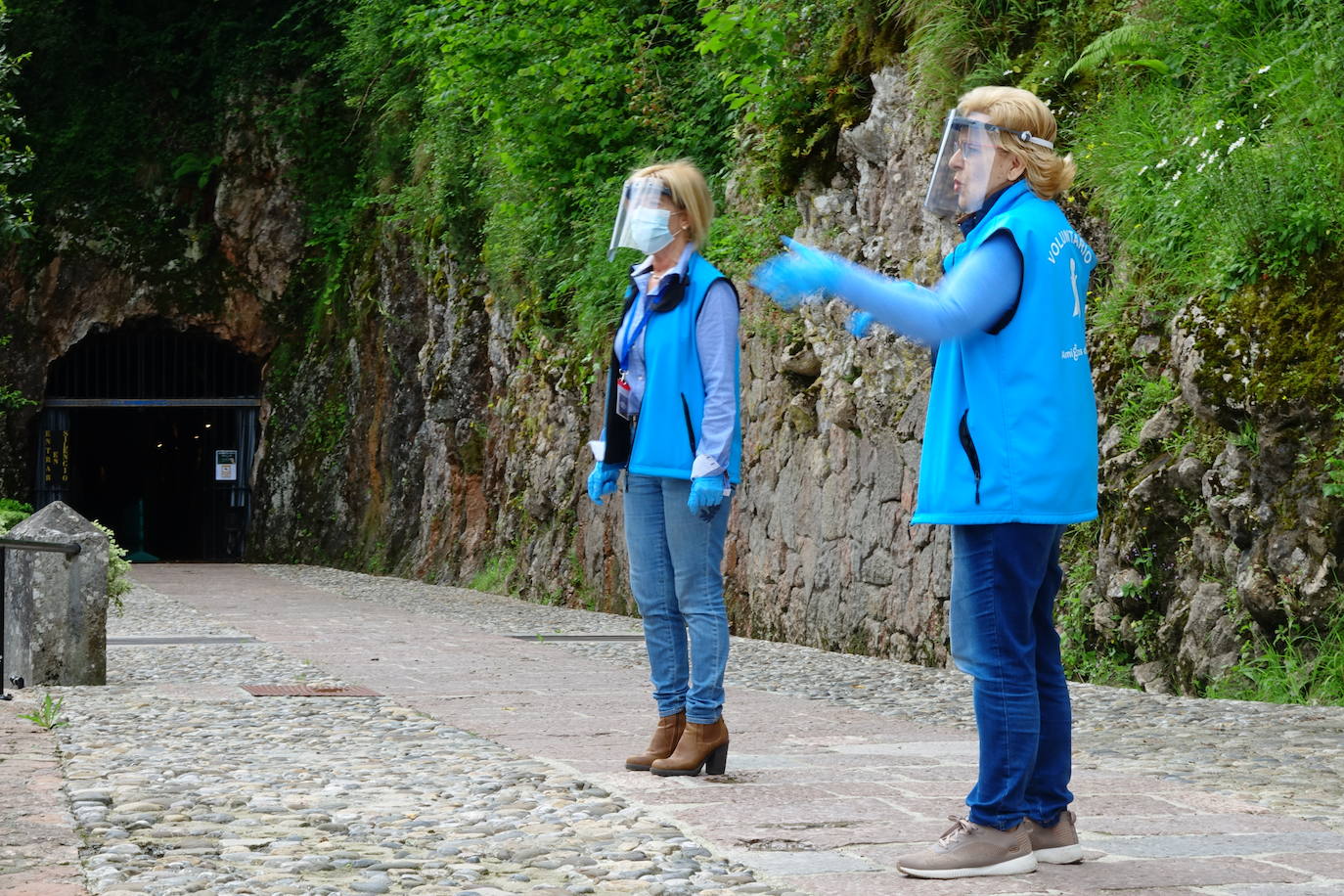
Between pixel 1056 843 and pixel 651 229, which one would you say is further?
pixel 651 229

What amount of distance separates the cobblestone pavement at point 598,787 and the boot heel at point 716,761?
38 mm

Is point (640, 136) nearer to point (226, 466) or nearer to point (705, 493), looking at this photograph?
point (705, 493)

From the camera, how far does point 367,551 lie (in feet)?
71.1

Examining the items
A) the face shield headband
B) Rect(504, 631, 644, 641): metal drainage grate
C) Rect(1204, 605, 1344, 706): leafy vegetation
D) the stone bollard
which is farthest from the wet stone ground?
Rect(504, 631, 644, 641): metal drainage grate

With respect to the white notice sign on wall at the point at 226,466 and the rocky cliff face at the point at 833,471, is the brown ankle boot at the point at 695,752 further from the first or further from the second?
the white notice sign on wall at the point at 226,466

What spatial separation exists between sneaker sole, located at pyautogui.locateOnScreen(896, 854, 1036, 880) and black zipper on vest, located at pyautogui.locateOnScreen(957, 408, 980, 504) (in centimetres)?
74

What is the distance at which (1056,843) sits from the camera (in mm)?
3311

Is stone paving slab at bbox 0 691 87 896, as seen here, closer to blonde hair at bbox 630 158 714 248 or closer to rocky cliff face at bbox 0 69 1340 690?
blonde hair at bbox 630 158 714 248

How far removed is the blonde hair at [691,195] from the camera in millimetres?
4668

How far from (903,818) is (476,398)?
51.1 feet

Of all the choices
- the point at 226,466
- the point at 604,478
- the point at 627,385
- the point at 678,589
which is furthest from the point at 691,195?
the point at 226,466

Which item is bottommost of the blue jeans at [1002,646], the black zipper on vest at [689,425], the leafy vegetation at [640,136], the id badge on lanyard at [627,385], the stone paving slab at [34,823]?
the stone paving slab at [34,823]

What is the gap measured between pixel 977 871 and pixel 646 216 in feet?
7.34

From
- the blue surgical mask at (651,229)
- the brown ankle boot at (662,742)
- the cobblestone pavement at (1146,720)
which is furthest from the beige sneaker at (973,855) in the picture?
the blue surgical mask at (651,229)
